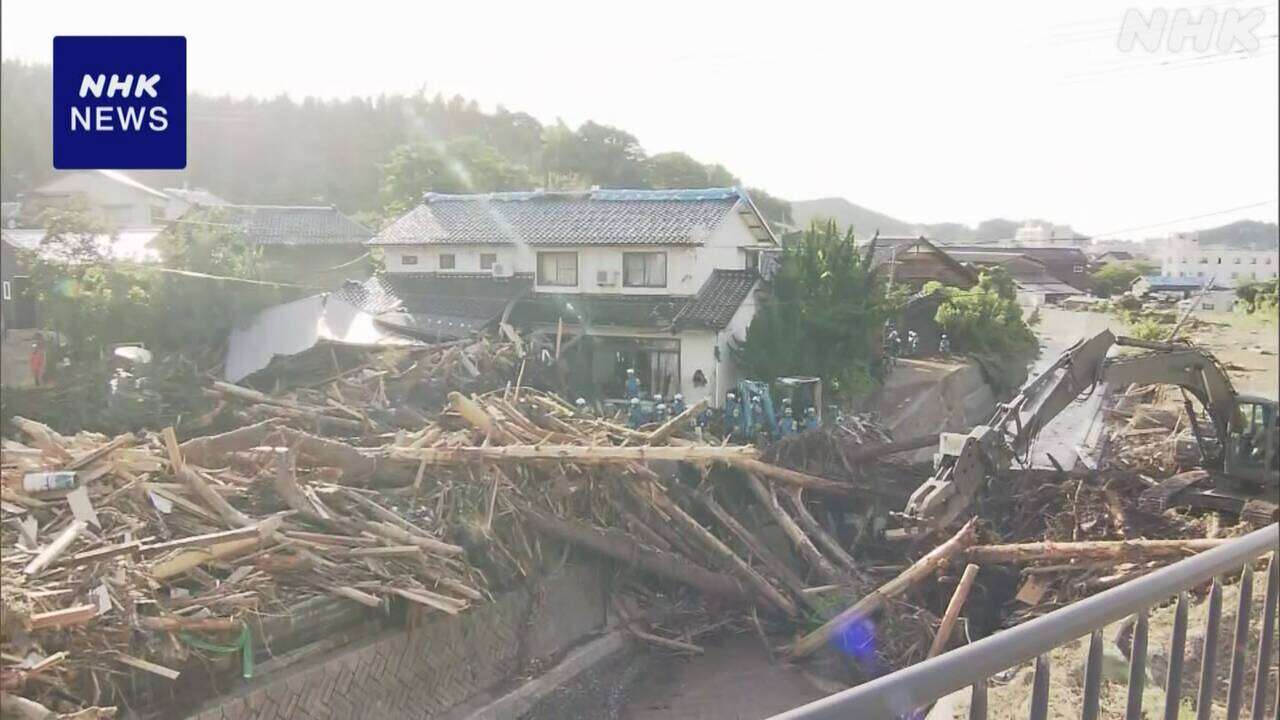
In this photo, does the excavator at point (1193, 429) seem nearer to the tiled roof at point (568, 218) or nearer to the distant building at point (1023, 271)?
the distant building at point (1023, 271)

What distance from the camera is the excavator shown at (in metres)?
5.88

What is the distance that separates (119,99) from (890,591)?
5.02m

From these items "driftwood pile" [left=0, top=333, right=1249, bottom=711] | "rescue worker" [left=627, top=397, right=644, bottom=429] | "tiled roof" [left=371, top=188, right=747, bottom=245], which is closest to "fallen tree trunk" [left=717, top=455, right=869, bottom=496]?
"driftwood pile" [left=0, top=333, right=1249, bottom=711]

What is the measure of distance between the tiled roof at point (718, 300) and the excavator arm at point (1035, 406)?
1.58 meters

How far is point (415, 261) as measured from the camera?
26.0ft

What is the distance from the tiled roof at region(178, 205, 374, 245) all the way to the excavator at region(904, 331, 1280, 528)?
5.07 m

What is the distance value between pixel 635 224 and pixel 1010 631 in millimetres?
6069

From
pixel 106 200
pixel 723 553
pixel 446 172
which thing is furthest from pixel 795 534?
pixel 106 200

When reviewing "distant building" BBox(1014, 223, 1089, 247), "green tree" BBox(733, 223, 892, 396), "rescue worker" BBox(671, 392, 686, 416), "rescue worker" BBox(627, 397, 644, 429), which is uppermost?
"distant building" BBox(1014, 223, 1089, 247)

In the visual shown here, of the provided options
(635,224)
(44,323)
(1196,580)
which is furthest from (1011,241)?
(44,323)

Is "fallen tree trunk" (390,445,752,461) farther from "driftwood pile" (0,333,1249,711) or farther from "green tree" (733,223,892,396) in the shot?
"green tree" (733,223,892,396)

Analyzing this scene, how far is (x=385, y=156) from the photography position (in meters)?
7.42

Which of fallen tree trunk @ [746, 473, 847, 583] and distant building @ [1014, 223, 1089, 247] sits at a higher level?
distant building @ [1014, 223, 1089, 247]

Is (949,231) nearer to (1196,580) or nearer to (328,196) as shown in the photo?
(1196,580)
